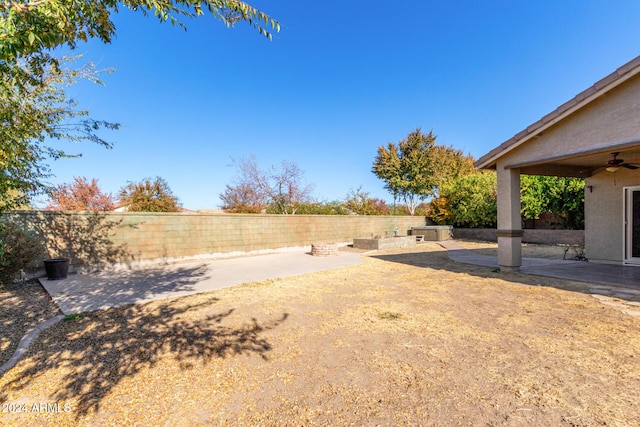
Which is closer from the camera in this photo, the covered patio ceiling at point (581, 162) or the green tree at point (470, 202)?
the covered patio ceiling at point (581, 162)

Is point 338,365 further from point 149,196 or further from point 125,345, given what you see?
point 149,196

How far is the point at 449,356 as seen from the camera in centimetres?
334

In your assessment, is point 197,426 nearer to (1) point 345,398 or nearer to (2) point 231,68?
(1) point 345,398

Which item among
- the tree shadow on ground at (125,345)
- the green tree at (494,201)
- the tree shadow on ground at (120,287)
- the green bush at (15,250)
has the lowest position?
the tree shadow on ground at (120,287)

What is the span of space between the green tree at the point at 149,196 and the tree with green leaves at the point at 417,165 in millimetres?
19562

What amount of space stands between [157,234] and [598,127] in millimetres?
12802

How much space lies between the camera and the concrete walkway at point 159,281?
20.2 feet

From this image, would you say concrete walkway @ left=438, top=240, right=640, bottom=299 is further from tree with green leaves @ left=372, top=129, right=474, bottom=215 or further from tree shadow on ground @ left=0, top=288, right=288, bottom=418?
tree with green leaves @ left=372, top=129, right=474, bottom=215

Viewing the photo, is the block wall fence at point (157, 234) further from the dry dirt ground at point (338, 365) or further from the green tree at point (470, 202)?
the green tree at point (470, 202)

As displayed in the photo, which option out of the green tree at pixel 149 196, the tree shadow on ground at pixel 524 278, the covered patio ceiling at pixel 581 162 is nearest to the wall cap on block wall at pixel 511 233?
the tree shadow on ground at pixel 524 278

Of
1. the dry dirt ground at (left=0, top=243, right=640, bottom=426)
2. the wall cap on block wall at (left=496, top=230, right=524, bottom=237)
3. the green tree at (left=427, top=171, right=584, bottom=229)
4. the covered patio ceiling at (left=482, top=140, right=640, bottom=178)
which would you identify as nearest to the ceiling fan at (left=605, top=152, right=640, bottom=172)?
the covered patio ceiling at (left=482, top=140, right=640, bottom=178)

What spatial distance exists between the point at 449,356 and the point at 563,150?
6125 millimetres

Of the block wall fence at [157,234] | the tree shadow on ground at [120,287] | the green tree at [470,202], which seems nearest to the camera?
the tree shadow on ground at [120,287]

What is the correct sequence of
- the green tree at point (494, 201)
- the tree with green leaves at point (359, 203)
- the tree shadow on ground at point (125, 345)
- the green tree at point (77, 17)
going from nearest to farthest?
the green tree at point (77, 17) → the tree shadow on ground at point (125, 345) → the green tree at point (494, 201) → the tree with green leaves at point (359, 203)
